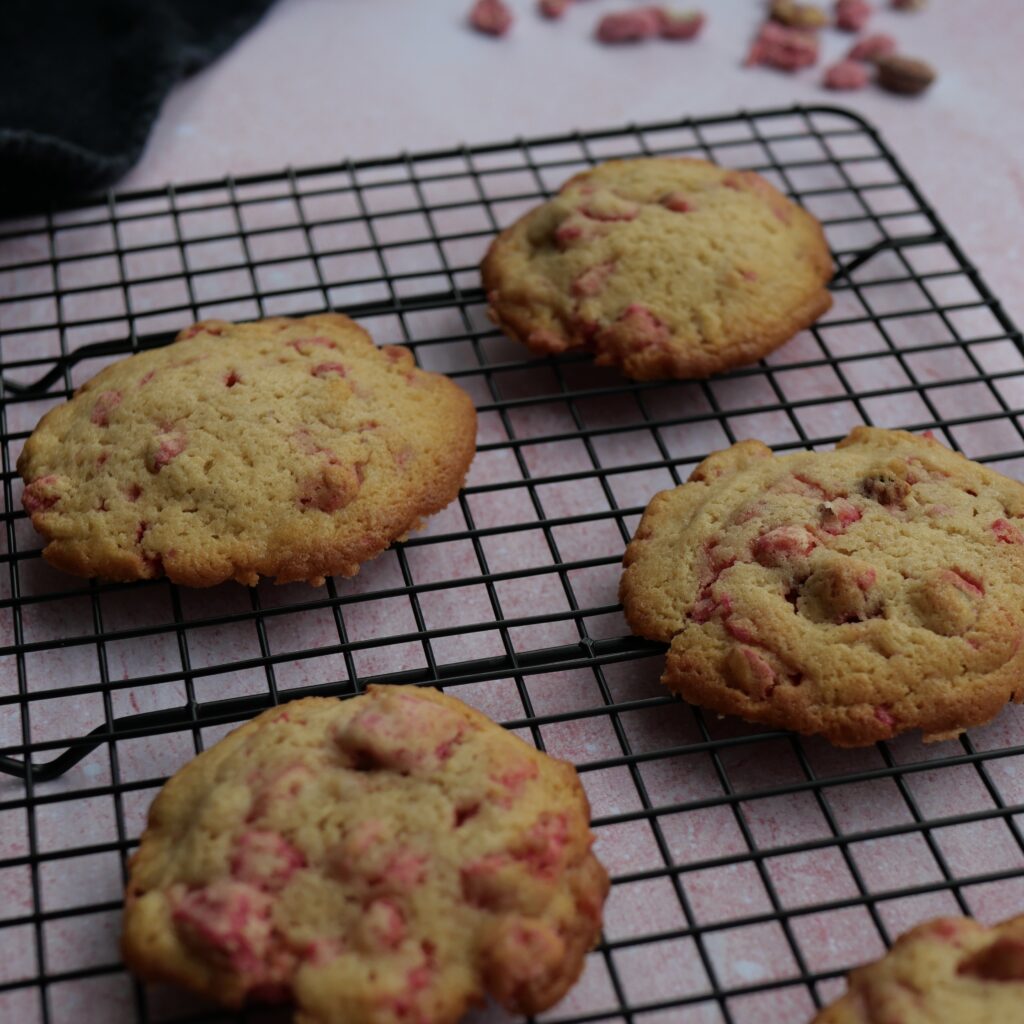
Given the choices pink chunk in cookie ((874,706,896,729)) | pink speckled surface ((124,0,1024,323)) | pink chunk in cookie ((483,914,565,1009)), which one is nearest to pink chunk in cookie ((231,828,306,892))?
pink chunk in cookie ((483,914,565,1009))

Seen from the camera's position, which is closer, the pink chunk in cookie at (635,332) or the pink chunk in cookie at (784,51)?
the pink chunk in cookie at (635,332)

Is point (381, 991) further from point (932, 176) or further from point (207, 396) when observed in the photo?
point (932, 176)

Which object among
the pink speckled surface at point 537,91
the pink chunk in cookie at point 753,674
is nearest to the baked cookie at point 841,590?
the pink chunk in cookie at point 753,674

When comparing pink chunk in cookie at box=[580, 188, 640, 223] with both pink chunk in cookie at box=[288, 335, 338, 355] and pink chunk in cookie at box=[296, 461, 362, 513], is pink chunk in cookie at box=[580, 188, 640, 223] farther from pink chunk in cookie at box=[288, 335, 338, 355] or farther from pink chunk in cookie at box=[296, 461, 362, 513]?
pink chunk in cookie at box=[296, 461, 362, 513]

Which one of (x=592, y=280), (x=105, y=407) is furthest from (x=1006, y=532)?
(x=105, y=407)

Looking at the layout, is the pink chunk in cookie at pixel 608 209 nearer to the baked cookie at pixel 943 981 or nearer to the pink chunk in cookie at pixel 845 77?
the pink chunk in cookie at pixel 845 77

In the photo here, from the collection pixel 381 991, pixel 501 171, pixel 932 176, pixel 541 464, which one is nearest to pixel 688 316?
pixel 541 464
